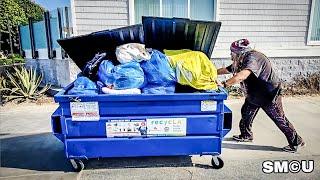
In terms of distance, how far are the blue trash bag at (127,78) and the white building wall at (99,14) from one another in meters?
4.35

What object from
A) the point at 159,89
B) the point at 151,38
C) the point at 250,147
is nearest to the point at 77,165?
the point at 159,89

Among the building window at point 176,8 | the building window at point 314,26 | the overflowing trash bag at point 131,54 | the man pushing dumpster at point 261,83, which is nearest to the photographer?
the overflowing trash bag at point 131,54

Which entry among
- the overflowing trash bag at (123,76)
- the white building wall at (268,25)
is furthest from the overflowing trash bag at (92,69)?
the white building wall at (268,25)

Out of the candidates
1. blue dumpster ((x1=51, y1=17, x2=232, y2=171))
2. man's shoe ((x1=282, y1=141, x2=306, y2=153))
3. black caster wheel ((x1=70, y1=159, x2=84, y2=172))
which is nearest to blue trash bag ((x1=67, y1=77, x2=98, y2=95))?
blue dumpster ((x1=51, y1=17, x2=232, y2=171))

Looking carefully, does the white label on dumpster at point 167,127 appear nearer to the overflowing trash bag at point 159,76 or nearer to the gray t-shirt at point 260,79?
the overflowing trash bag at point 159,76

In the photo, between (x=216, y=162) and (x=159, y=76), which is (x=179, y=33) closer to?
(x=159, y=76)

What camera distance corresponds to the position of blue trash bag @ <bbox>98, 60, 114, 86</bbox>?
10.0 ft

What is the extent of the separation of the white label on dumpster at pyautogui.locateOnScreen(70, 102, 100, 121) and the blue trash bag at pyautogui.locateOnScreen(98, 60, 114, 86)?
0.33 metres

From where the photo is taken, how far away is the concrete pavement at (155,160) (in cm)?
319

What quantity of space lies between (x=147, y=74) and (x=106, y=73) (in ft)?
1.54

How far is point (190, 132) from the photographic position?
3.01 m

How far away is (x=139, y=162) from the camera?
348cm

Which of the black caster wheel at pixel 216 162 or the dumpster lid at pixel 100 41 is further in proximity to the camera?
the dumpster lid at pixel 100 41

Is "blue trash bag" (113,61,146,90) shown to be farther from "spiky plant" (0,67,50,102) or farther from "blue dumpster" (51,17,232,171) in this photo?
"spiky plant" (0,67,50,102)
